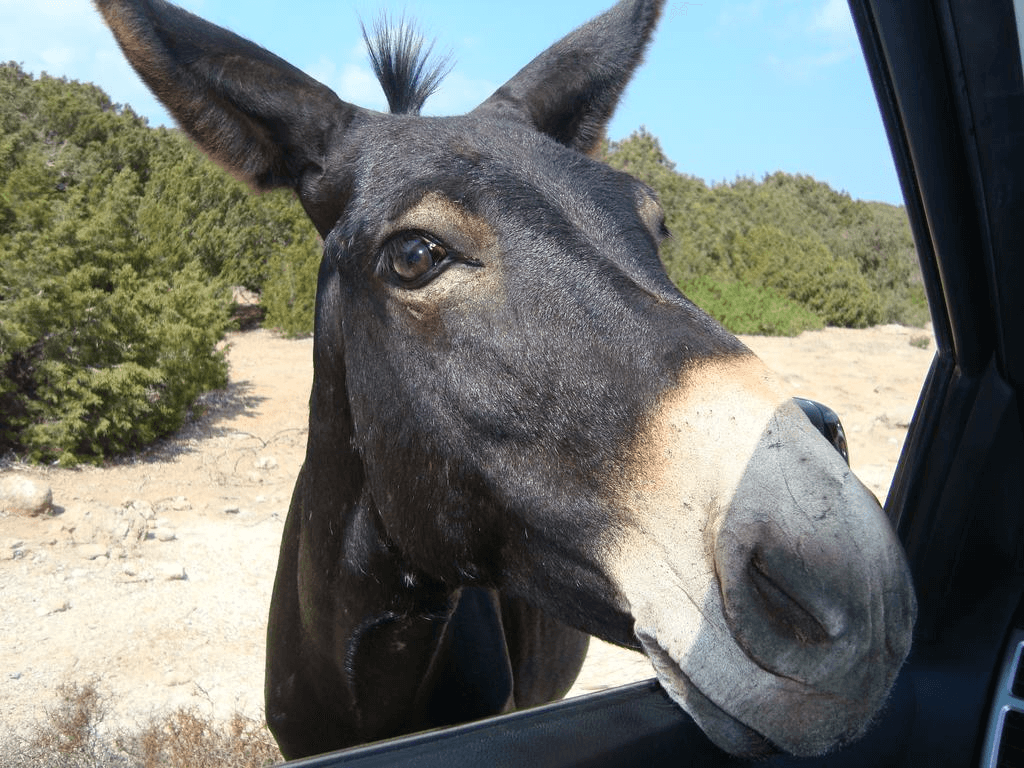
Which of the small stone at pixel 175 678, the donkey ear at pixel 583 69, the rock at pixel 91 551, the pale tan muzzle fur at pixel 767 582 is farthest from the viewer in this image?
the rock at pixel 91 551

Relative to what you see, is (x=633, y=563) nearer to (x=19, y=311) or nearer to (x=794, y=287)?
(x=19, y=311)

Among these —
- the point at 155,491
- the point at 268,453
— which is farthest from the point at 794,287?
the point at 155,491

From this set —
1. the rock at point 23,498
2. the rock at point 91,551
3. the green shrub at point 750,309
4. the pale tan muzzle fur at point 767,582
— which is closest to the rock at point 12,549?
the rock at point 91,551

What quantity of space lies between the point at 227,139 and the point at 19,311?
742 cm

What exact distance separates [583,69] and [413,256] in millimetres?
1217

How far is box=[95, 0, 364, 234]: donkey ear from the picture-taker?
6.73ft

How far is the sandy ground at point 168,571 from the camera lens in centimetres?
481

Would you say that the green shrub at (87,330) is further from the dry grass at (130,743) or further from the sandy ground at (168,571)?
the dry grass at (130,743)

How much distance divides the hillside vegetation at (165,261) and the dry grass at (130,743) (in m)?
2.76

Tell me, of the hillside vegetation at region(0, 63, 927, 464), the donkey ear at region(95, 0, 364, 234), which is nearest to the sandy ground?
the hillside vegetation at region(0, 63, 927, 464)

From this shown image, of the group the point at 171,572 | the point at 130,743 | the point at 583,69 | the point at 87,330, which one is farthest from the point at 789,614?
the point at 87,330

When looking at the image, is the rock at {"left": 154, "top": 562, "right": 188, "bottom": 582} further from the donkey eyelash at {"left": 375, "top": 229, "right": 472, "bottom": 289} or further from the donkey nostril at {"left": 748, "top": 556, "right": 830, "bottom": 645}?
the donkey nostril at {"left": 748, "top": 556, "right": 830, "bottom": 645}

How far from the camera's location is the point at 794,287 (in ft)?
70.4

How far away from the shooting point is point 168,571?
6.29 meters
